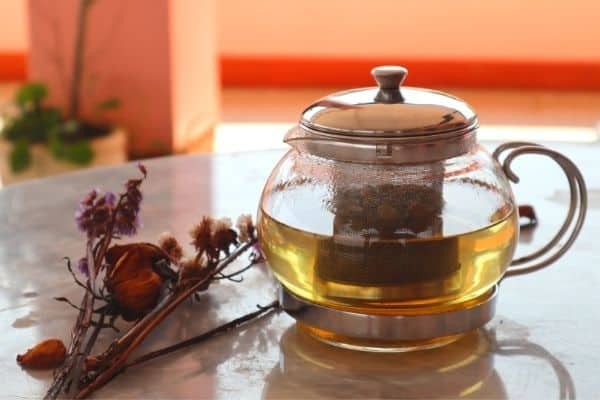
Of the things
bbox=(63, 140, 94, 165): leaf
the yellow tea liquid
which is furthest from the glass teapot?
bbox=(63, 140, 94, 165): leaf

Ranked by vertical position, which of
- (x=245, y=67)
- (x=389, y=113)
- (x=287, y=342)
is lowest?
(x=245, y=67)

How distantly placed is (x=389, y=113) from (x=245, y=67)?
10.8ft

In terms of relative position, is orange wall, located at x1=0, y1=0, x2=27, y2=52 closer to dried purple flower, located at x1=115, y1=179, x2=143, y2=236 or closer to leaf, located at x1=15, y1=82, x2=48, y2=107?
leaf, located at x1=15, y1=82, x2=48, y2=107

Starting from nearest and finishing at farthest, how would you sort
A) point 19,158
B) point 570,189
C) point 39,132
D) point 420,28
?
point 570,189 → point 19,158 → point 39,132 → point 420,28

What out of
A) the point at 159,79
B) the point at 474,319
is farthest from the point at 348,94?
the point at 159,79

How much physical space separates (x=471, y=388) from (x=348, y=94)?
0.71 feet

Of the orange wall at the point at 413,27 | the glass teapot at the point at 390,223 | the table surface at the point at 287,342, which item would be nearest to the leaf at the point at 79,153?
the orange wall at the point at 413,27

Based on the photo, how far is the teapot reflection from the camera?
68 centimetres

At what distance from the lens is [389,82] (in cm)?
73

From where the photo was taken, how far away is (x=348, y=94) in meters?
0.75

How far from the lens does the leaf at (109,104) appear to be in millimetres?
2902

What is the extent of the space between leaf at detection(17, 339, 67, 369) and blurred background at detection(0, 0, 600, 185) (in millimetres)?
1972

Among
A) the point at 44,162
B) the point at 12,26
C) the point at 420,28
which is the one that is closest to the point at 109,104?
the point at 44,162

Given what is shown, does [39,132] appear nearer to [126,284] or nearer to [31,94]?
[31,94]
